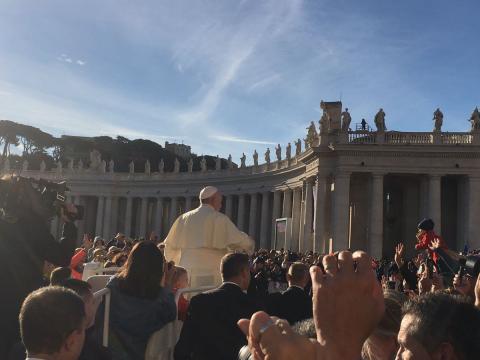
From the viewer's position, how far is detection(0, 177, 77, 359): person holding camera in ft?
20.6

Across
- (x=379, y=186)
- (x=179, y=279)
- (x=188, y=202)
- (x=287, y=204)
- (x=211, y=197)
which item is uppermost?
(x=379, y=186)

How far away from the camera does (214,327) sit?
576 centimetres

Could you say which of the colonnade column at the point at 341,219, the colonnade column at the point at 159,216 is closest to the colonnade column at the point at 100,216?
the colonnade column at the point at 159,216

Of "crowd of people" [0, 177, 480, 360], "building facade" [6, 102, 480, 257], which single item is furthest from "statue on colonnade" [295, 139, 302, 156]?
"crowd of people" [0, 177, 480, 360]

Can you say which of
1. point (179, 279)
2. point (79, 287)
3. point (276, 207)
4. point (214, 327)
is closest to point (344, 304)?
point (214, 327)

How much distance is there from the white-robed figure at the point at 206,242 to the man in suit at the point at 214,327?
2345 millimetres

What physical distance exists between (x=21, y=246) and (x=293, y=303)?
374 centimetres

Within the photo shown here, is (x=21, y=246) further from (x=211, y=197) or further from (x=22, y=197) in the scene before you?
(x=211, y=197)

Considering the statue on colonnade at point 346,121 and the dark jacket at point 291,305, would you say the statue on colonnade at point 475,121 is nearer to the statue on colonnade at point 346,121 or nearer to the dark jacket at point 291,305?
the statue on colonnade at point 346,121

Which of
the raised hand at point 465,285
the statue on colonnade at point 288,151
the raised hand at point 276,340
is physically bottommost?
the raised hand at point 465,285

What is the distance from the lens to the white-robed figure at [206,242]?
27.4 ft

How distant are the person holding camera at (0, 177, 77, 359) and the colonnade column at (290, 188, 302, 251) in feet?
144

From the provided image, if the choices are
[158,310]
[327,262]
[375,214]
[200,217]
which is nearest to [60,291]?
[158,310]

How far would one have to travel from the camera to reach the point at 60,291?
4309 millimetres
